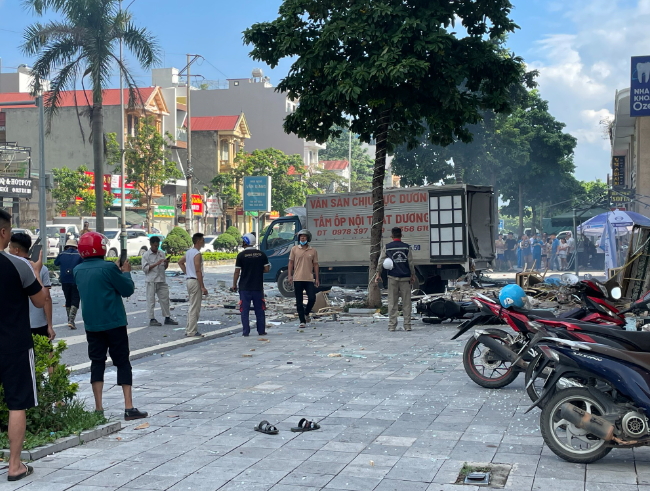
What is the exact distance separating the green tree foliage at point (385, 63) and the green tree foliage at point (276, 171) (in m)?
45.6

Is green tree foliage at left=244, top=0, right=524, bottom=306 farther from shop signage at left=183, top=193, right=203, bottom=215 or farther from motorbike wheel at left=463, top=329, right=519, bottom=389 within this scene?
shop signage at left=183, top=193, right=203, bottom=215

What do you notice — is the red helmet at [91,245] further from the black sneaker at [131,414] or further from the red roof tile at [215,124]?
the red roof tile at [215,124]

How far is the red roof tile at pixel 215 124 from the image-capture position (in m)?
72.1

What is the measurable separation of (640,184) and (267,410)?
912 inches

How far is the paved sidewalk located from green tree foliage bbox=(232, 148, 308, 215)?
172 ft

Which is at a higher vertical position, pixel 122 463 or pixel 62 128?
pixel 62 128

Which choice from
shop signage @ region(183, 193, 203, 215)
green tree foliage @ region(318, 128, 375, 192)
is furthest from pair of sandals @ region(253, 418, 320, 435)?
green tree foliage @ region(318, 128, 375, 192)

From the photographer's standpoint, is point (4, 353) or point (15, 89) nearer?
point (4, 353)

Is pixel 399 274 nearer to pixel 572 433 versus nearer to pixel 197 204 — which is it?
pixel 572 433

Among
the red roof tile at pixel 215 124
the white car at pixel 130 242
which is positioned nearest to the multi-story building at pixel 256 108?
the red roof tile at pixel 215 124

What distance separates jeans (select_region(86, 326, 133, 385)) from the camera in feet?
21.8

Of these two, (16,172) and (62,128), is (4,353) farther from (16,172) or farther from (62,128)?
(62,128)

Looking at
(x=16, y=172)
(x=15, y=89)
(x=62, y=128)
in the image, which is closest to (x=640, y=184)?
(x=16, y=172)

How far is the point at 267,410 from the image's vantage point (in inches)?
275
